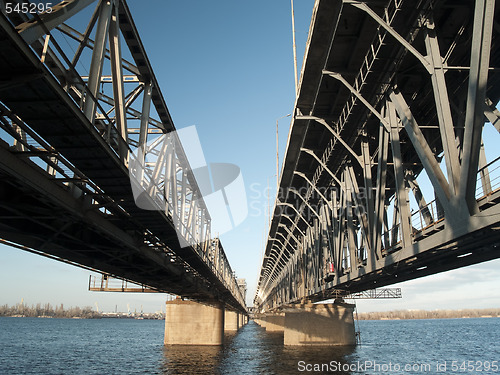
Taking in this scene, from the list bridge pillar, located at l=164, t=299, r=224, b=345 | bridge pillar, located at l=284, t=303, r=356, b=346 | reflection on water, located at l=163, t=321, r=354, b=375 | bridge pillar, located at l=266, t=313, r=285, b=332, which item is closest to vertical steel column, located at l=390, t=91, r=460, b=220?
reflection on water, located at l=163, t=321, r=354, b=375

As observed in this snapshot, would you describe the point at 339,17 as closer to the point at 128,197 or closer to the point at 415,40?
the point at 415,40

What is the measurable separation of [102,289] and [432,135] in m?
30.6

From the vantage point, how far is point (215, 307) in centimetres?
5519

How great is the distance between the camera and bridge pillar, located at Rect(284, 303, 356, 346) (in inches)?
1801

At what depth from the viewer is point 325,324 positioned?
151 ft

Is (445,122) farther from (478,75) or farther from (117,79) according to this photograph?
(117,79)

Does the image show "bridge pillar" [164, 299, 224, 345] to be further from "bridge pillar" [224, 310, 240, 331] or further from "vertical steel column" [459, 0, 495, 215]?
"bridge pillar" [224, 310, 240, 331]

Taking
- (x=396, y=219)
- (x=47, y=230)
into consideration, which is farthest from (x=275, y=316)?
(x=47, y=230)

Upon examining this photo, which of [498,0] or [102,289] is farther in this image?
[102,289]

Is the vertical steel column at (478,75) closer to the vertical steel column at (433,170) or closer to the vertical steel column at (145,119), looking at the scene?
the vertical steel column at (433,170)

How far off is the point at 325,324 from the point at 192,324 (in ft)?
60.7

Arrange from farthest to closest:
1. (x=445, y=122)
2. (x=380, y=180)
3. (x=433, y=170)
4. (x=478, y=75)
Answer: (x=380, y=180)
(x=433, y=170)
(x=445, y=122)
(x=478, y=75)

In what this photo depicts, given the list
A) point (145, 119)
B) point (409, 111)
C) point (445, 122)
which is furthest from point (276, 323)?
point (445, 122)

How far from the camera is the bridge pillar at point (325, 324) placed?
45750 millimetres
